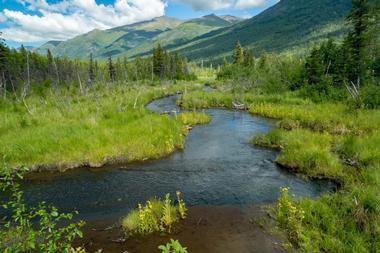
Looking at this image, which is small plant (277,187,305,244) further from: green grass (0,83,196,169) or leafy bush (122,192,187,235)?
green grass (0,83,196,169)

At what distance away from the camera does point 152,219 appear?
30.6 feet

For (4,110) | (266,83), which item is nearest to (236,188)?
(4,110)

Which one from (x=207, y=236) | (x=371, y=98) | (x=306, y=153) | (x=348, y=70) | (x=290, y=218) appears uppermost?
(x=348, y=70)

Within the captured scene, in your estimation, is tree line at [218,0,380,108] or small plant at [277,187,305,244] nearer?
small plant at [277,187,305,244]

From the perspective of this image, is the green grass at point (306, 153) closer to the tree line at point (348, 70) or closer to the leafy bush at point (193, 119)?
the leafy bush at point (193, 119)

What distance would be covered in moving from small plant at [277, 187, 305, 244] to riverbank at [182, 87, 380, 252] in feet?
0.10

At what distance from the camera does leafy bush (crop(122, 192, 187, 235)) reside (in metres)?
9.08

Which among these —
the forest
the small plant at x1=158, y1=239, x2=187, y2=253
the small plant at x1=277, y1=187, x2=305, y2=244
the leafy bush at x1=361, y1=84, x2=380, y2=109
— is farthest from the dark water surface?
the leafy bush at x1=361, y1=84, x2=380, y2=109

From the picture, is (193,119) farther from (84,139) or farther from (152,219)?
(152,219)

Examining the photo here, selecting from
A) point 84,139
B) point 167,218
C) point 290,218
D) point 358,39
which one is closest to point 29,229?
point 167,218

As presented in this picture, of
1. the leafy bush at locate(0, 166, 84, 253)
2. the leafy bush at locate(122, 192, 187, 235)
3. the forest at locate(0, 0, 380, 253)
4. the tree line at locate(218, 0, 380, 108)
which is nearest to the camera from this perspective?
the leafy bush at locate(0, 166, 84, 253)

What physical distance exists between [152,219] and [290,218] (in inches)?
187

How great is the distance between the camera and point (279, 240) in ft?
27.3

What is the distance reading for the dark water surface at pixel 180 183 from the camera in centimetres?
1143
